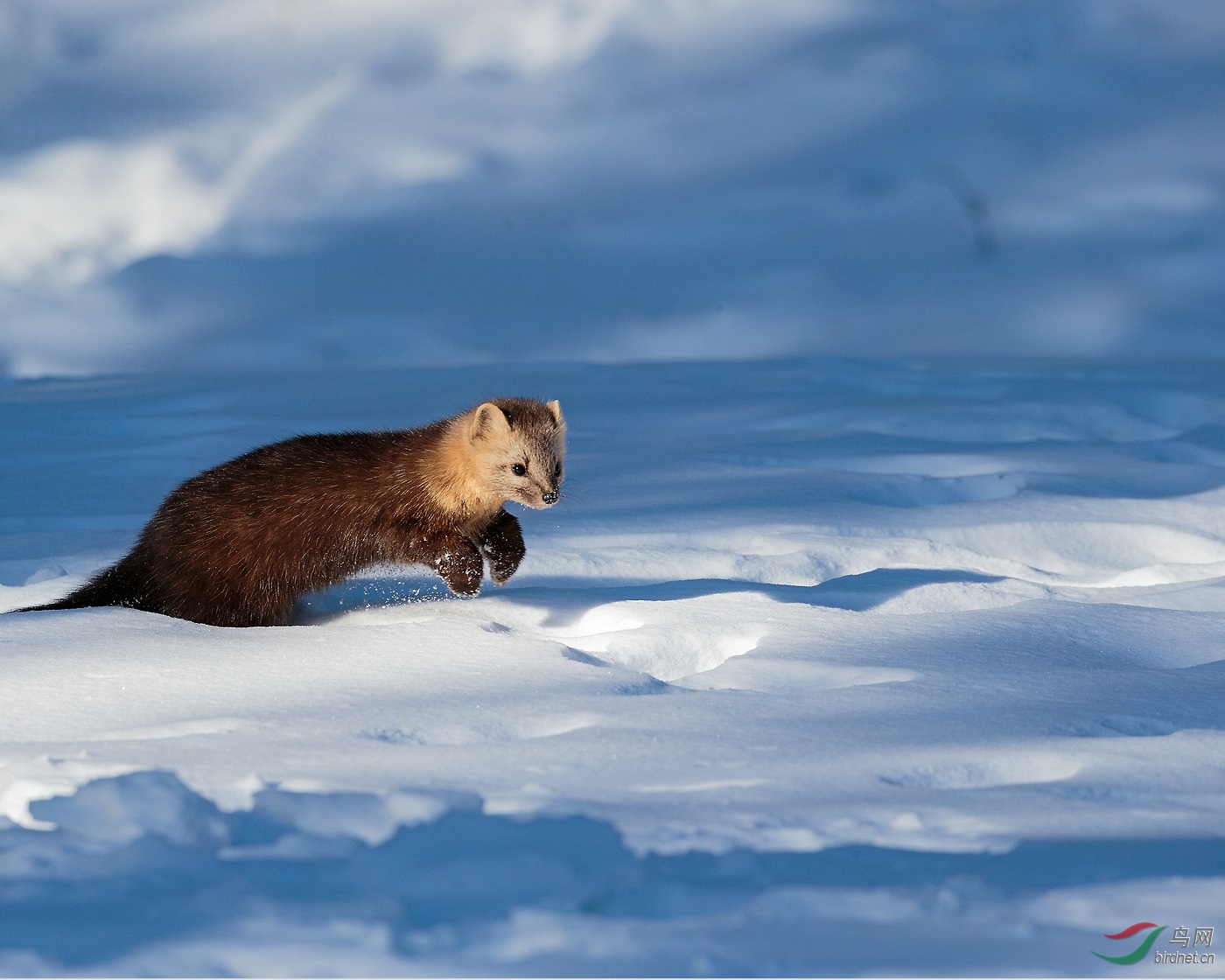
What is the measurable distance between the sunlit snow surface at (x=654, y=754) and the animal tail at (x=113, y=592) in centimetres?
24

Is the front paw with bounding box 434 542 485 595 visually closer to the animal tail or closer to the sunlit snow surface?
the sunlit snow surface

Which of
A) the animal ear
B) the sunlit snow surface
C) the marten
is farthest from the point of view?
the animal ear

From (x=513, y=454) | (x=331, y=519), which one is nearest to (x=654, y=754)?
(x=513, y=454)

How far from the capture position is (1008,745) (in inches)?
94.9

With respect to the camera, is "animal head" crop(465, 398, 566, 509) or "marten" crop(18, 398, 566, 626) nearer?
"marten" crop(18, 398, 566, 626)

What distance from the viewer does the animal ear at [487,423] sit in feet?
12.4

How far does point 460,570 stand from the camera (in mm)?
3717

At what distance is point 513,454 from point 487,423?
0.12 meters

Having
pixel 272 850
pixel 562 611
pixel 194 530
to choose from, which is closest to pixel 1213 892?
pixel 272 850

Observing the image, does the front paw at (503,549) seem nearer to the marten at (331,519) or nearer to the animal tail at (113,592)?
the marten at (331,519)

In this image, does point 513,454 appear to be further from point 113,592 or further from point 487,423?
point 113,592

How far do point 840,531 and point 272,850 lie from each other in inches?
118

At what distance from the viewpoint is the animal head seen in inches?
149

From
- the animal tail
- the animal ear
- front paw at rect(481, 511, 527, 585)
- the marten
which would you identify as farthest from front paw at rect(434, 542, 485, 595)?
the animal tail
